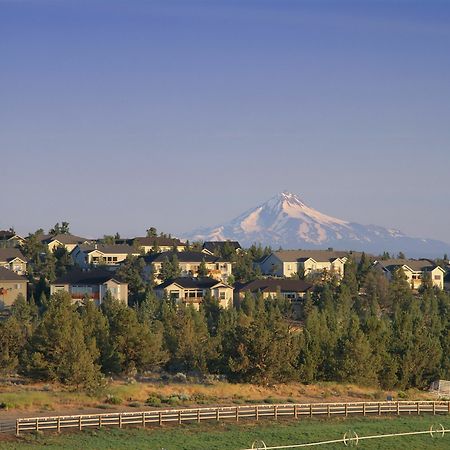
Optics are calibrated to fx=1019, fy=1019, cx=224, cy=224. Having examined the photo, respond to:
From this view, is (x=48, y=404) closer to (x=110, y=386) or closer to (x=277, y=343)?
(x=110, y=386)

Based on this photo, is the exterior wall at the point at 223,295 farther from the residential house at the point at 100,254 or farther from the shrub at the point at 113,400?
the shrub at the point at 113,400

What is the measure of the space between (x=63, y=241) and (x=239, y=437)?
331 ft

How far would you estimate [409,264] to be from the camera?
5748 inches

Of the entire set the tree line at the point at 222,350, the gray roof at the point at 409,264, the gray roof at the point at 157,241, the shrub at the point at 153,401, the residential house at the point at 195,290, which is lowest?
the shrub at the point at 153,401

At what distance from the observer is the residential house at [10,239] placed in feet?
457

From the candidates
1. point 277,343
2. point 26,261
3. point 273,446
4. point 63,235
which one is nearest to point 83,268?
point 26,261

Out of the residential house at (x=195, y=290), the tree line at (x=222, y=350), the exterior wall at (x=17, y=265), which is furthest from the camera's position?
the exterior wall at (x=17, y=265)

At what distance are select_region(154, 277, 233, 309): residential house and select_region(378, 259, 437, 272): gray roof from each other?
34684 mm

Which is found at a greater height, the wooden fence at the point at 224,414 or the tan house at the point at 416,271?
the tan house at the point at 416,271

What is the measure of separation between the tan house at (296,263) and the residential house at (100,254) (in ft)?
67.1

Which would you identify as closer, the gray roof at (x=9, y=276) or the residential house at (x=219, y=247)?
the gray roof at (x=9, y=276)

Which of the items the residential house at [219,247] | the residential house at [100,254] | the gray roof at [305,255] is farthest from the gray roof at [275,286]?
the gray roof at [305,255]

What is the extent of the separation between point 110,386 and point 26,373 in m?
5.15

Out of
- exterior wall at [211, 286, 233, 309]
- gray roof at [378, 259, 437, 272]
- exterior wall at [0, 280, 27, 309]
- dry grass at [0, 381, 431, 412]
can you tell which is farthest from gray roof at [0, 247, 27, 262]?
dry grass at [0, 381, 431, 412]
